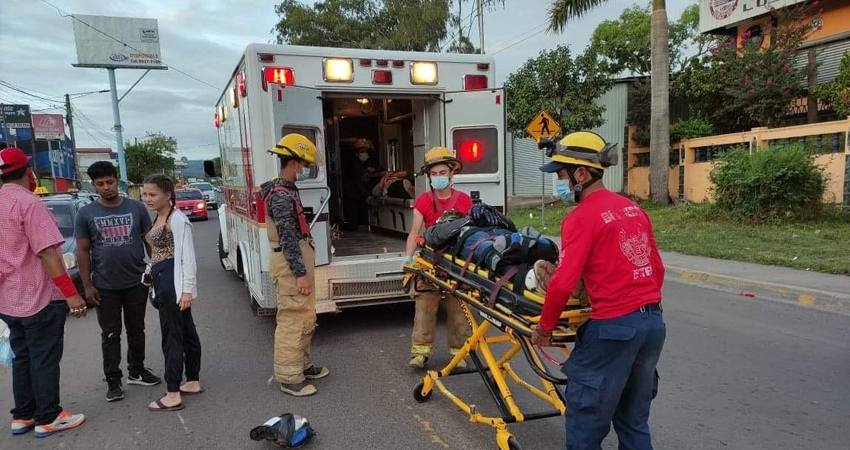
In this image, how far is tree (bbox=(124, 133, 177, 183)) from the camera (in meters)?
62.5

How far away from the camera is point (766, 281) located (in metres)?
7.03

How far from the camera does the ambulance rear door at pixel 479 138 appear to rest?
6.04m

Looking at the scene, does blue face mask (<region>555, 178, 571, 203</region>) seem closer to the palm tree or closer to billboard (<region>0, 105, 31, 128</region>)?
the palm tree

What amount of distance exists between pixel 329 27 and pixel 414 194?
73.2ft

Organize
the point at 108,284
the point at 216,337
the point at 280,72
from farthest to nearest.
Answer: the point at 216,337 < the point at 280,72 < the point at 108,284

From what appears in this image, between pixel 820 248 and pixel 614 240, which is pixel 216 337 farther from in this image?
pixel 820 248

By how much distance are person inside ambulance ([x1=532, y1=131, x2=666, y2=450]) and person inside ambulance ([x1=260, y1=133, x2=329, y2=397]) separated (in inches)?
83.2

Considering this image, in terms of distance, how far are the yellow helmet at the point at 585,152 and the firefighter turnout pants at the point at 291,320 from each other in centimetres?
226

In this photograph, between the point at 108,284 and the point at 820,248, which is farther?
the point at 820,248

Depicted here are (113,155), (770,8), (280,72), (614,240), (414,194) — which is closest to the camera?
(614,240)

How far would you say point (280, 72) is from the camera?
5.18m

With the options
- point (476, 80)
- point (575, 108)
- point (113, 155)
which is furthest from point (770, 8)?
point (113, 155)

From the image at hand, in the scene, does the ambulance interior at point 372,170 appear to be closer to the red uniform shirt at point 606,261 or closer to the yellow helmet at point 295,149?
the yellow helmet at point 295,149

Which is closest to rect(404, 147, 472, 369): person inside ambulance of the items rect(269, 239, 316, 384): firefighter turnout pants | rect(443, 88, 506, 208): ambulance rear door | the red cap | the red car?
rect(269, 239, 316, 384): firefighter turnout pants
